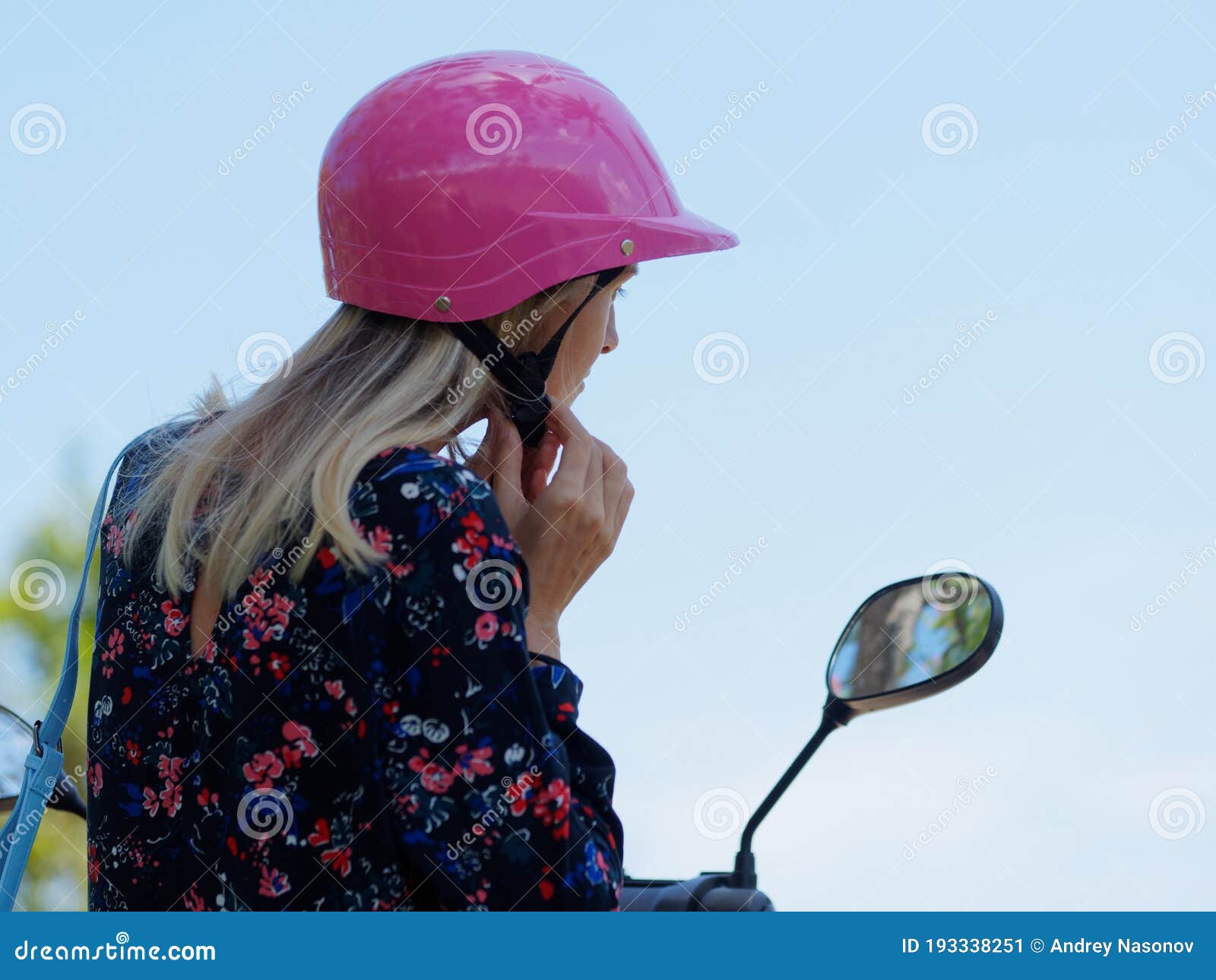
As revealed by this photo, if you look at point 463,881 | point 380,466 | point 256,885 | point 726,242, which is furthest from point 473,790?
point 726,242

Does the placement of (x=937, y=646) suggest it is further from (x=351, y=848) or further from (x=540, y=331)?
(x=351, y=848)

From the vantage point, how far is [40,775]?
3094mm

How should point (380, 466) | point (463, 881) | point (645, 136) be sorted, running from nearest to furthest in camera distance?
point (463, 881) < point (380, 466) < point (645, 136)

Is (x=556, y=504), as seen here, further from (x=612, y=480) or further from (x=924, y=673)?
(x=924, y=673)

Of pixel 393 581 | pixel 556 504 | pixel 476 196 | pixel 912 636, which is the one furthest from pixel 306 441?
pixel 912 636

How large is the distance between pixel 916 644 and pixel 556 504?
87 centimetres

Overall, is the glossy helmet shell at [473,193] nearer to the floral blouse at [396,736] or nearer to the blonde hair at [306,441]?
the blonde hair at [306,441]

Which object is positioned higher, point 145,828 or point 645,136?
point 645,136

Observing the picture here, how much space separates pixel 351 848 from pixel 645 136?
6.77 feet

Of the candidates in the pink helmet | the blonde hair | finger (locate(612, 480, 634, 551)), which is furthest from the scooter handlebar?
the pink helmet

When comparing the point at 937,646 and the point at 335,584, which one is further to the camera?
the point at 937,646

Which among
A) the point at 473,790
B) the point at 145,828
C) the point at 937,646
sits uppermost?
the point at 937,646

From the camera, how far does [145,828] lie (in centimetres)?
287

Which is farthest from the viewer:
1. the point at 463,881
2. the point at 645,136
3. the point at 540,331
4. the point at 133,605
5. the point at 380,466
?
the point at 645,136
